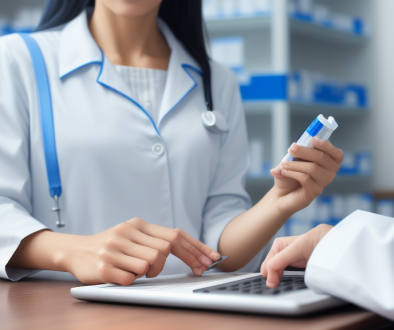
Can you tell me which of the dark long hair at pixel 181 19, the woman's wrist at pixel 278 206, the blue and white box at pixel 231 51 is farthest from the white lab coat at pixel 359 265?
the blue and white box at pixel 231 51

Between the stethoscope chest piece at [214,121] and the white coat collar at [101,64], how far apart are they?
0.08 m

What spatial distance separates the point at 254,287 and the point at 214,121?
0.71m

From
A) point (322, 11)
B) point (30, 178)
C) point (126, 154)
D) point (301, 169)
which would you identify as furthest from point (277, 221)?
point (322, 11)

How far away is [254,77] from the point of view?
12.4ft

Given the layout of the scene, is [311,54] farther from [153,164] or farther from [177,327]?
[177,327]

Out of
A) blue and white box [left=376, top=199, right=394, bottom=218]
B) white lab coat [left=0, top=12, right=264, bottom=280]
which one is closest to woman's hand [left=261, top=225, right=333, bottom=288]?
white lab coat [left=0, top=12, right=264, bottom=280]

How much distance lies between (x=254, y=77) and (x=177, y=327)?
3.35 meters

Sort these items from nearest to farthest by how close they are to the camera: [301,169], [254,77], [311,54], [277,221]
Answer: [301,169]
[277,221]
[254,77]
[311,54]

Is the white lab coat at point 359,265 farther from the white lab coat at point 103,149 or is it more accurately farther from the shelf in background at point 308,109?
the shelf in background at point 308,109

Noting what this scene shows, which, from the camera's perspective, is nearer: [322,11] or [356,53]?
[322,11]

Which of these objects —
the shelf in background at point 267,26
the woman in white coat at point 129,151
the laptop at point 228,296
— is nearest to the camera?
the laptop at point 228,296

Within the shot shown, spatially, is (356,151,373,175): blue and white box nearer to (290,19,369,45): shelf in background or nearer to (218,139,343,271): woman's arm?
(290,19,369,45): shelf in background

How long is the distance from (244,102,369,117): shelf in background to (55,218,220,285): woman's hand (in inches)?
116

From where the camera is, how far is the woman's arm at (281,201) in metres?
0.94
